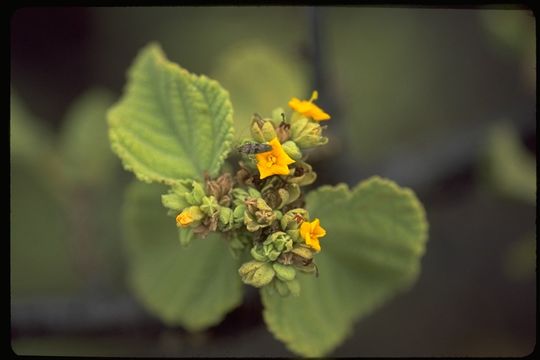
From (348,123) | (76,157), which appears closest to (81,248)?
(76,157)

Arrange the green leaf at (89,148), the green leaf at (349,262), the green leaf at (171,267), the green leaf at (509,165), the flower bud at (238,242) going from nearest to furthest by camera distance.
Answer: the flower bud at (238,242) → the green leaf at (349,262) → the green leaf at (171,267) → the green leaf at (509,165) → the green leaf at (89,148)

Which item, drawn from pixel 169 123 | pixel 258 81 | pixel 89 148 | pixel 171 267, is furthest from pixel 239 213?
pixel 89 148

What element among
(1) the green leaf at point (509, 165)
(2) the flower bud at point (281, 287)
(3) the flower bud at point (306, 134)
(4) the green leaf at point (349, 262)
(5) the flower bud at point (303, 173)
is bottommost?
(1) the green leaf at point (509, 165)

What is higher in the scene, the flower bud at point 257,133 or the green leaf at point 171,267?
the flower bud at point 257,133

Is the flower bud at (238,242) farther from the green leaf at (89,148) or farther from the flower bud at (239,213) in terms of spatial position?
the green leaf at (89,148)

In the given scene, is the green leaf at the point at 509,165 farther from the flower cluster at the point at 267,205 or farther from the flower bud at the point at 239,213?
the flower bud at the point at 239,213

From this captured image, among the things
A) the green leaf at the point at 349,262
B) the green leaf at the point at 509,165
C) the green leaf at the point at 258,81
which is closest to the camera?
the green leaf at the point at 349,262

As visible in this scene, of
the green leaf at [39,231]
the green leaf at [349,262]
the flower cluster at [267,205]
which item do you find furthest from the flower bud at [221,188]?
the green leaf at [39,231]

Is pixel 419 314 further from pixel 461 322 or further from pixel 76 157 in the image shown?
pixel 76 157

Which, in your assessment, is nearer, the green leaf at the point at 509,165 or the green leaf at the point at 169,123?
the green leaf at the point at 169,123

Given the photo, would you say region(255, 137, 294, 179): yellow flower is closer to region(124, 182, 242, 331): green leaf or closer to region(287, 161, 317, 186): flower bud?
region(287, 161, 317, 186): flower bud
